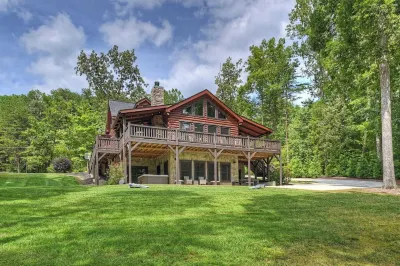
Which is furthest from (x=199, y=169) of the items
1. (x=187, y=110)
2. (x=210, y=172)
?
(x=187, y=110)

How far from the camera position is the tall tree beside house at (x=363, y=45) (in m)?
15.1

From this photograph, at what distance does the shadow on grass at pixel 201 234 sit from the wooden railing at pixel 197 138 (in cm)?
1053

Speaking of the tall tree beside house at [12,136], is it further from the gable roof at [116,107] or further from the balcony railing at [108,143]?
the balcony railing at [108,143]

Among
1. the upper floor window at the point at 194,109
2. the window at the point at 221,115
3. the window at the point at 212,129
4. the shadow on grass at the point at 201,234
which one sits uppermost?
the upper floor window at the point at 194,109

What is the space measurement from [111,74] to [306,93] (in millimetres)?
29457

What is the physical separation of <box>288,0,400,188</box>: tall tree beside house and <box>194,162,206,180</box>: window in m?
10.5

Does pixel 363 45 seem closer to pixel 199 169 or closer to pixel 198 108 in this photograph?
pixel 198 108

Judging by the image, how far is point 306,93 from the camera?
40844 mm

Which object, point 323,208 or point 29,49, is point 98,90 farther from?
point 323,208

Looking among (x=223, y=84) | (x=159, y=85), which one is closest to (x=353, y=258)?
(x=159, y=85)

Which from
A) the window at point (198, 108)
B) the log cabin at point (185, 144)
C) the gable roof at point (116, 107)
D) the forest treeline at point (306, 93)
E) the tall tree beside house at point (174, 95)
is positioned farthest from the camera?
the tall tree beside house at point (174, 95)

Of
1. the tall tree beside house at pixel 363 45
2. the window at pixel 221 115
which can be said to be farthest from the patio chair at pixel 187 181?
the tall tree beside house at pixel 363 45

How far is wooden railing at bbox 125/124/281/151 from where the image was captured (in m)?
19.6

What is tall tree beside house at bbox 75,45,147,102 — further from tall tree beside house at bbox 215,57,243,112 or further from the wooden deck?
the wooden deck
